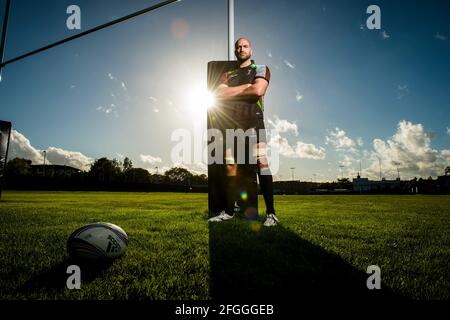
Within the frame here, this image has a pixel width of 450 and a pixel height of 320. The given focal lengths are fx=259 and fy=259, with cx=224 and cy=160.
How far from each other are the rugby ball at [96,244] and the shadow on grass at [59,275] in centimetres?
8

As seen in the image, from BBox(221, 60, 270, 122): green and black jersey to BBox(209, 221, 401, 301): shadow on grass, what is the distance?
2.22m

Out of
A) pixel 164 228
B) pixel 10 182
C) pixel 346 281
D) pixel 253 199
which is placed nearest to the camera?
pixel 346 281

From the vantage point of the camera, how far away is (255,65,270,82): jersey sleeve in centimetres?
446

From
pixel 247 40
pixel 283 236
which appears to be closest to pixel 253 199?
pixel 283 236

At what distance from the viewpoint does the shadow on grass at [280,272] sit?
1.72 m

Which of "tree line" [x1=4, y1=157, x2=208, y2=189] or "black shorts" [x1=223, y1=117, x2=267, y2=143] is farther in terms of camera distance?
"tree line" [x1=4, y1=157, x2=208, y2=189]

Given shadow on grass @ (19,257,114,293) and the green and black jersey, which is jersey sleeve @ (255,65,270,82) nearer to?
the green and black jersey

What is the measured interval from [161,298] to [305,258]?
1.42 metres

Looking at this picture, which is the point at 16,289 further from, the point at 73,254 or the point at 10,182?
the point at 10,182

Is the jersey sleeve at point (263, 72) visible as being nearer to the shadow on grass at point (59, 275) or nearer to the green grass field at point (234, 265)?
the green grass field at point (234, 265)

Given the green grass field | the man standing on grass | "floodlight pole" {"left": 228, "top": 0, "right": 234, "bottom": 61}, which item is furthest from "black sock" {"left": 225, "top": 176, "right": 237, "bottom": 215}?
"floodlight pole" {"left": 228, "top": 0, "right": 234, "bottom": 61}

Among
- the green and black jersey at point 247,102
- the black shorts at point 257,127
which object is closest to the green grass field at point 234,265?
the black shorts at point 257,127

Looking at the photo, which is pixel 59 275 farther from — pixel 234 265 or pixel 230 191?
pixel 230 191
